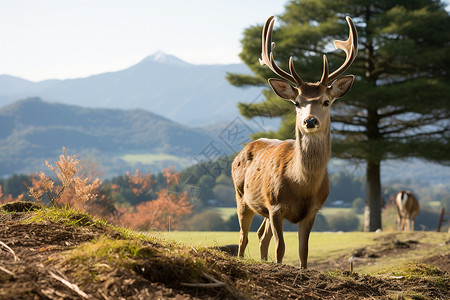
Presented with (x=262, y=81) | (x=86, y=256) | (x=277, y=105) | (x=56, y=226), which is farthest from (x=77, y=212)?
(x=262, y=81)

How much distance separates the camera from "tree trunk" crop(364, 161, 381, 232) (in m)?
17.5


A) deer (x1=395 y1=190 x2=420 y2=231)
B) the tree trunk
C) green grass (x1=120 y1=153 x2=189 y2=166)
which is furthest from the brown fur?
green grass (x1=120 y1=153 x2=189 y2=166)

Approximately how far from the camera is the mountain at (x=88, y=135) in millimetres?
134875

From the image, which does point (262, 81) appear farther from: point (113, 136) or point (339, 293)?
point (113, 136)

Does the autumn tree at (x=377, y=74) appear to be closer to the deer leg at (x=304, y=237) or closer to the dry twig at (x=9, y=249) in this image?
the deer leg at (x=304, y=237)

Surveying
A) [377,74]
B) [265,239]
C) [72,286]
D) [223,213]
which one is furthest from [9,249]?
[223,213]

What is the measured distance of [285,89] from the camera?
5.21 metres

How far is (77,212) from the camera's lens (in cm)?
409

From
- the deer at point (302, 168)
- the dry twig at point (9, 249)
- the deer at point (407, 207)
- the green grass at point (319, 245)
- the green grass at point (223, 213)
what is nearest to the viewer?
the dry twig at point (9, 249)

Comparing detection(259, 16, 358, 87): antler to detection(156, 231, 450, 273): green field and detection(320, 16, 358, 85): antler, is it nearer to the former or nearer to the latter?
detection(320, 16, 358, 85): antler

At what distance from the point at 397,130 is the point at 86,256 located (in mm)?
16269

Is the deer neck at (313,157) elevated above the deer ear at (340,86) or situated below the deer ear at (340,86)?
below

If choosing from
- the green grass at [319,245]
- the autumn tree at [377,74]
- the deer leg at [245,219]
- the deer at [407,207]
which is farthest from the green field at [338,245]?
the deer at [407,207]

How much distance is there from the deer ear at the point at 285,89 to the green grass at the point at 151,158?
138 metres
